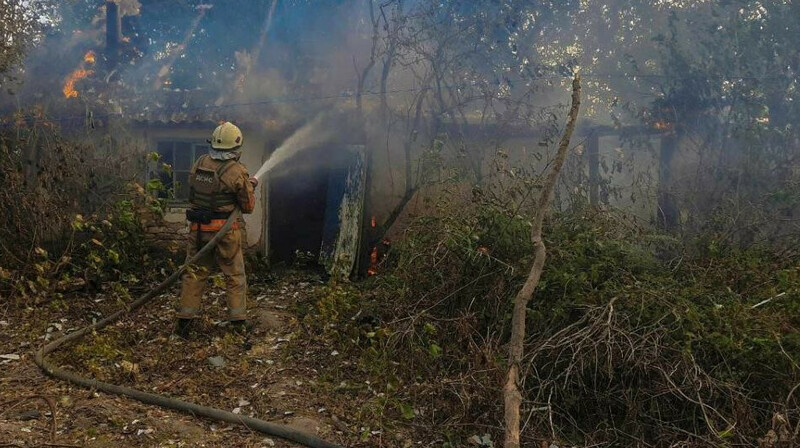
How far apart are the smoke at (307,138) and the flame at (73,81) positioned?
9.21ft

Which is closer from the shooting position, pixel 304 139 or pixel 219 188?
pixel 219 188

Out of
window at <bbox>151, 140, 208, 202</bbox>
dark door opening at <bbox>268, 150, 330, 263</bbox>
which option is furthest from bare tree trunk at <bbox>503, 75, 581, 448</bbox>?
window at <bbox>151, 140, 208, 202</bbox>

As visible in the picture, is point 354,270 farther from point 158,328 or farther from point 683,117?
point 683,117

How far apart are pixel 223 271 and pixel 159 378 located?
4.51ft

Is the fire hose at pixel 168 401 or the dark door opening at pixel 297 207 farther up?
the dark door opening at pixel 297 207

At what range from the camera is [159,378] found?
217 inches

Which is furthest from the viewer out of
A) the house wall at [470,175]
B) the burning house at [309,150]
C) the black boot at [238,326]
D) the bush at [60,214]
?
the house wall at [470,175]

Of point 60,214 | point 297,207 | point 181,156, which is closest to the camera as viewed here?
point 60,214

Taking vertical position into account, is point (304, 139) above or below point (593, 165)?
above

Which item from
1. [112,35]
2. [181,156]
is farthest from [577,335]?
[112,35]

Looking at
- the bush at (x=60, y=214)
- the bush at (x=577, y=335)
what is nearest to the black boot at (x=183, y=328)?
the bush at (x=577, y=335)

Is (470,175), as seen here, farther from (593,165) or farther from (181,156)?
(181,156)

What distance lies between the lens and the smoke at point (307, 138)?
940 cm

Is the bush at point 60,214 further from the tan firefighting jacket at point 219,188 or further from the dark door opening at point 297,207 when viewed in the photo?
the dark door opening at point 297,207
